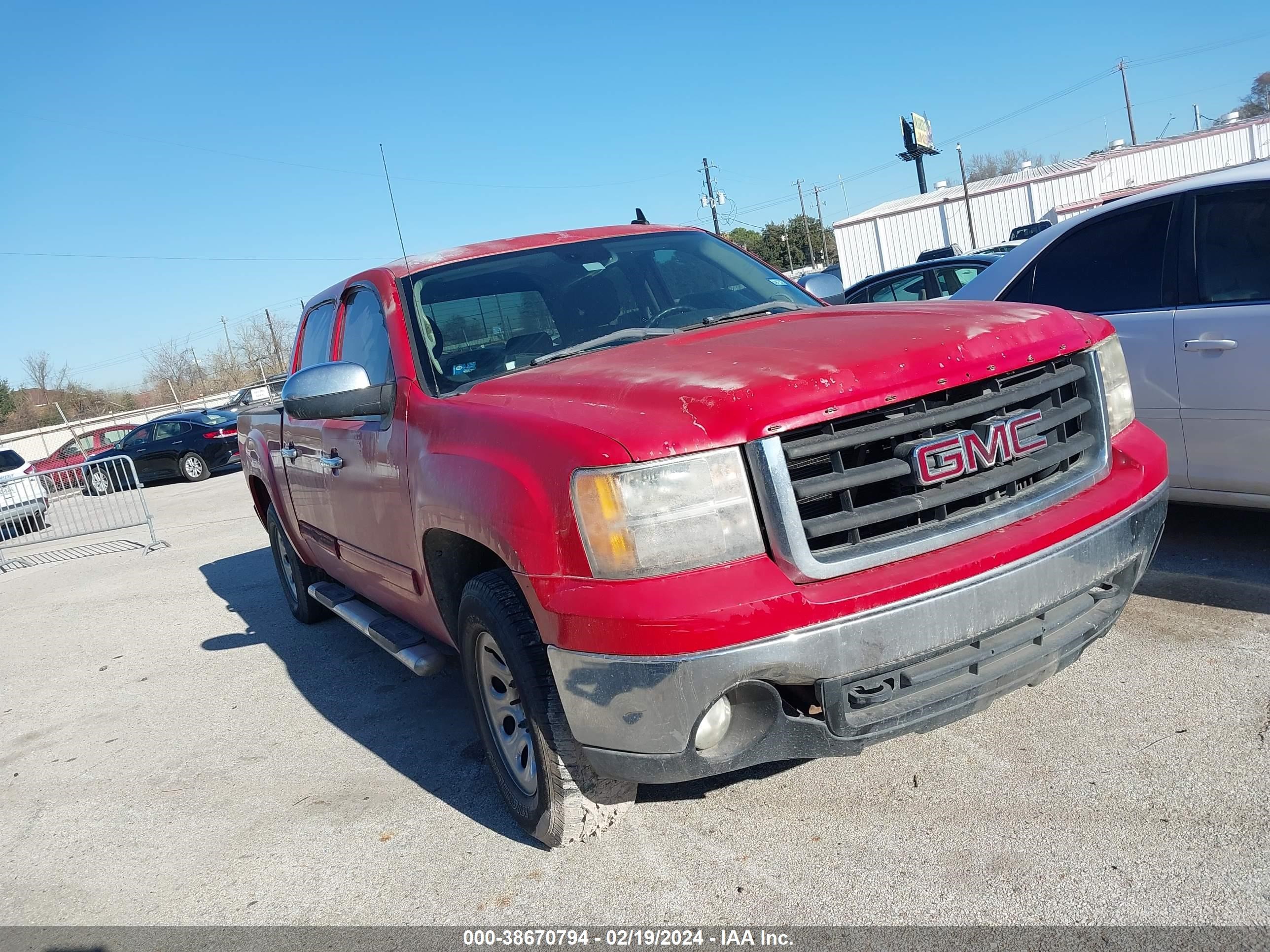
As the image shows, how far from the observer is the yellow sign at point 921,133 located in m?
63.7

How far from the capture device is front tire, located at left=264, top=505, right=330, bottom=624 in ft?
19.5

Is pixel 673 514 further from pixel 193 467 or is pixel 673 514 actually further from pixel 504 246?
pixel 193 467

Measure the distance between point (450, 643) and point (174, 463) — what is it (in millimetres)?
20295

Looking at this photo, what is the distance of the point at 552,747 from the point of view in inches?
107

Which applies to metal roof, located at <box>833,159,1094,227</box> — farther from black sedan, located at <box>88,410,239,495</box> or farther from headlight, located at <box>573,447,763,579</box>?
headlight, located at <box>573,447,763,579</box>

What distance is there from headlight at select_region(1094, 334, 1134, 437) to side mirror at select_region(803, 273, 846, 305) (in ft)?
5.17

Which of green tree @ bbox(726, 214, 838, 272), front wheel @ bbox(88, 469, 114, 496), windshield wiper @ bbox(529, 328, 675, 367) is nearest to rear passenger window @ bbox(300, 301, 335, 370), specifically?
windshield wiper @ bbox(529, 328, 675, 367)

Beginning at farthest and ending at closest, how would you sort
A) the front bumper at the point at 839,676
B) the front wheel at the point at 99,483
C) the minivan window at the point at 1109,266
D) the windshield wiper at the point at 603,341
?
the front wheel at the point at 99,483 < the minivan window at the point at 1109,266 < the windshield wiper at the point at 603,341 < the front bumper at the point at 839,676

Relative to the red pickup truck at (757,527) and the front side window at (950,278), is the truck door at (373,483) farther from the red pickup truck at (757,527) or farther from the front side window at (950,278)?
the front side window at (950,278)

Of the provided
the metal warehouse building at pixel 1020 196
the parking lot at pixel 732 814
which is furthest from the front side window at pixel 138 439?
the metal warehouse building at pixel 1020 196

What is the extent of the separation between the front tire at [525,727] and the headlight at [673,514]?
46 centimetres

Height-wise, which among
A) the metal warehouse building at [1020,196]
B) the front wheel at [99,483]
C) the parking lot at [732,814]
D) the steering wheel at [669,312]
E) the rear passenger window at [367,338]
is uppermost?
the metal warehouse building at [1020,196]

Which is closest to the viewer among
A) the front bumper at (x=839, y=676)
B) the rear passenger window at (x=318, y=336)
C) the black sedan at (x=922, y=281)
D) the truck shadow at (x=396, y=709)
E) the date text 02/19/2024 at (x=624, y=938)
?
the front bumper at (x=839, y=676)

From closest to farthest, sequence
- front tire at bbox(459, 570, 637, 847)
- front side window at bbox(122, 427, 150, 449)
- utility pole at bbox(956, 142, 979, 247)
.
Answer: front tire at bbox(459, 570, 637, 847)
front side window at bbox(122, 427, 150, 449)
utility pole at bbox(956, 142, 979, 247)
